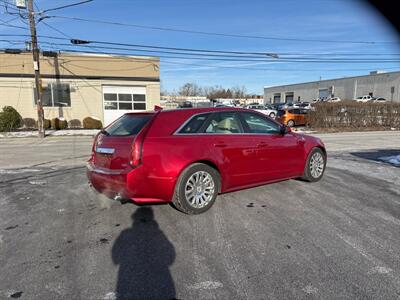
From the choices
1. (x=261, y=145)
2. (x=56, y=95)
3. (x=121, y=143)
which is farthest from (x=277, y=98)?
(x=121, y=143)

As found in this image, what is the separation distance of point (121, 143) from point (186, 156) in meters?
0.91

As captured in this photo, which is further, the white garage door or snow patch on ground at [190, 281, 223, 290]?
the white garage door

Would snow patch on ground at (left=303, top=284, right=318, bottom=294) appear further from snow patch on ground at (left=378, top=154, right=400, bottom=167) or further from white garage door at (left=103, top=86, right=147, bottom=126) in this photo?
white garage door at (left=103, top=86, right=147, bottom=126)

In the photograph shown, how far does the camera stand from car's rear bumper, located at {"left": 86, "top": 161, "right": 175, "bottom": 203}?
4395 mm

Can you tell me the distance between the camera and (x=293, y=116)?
2553 cm

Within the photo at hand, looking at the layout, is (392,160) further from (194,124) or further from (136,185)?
(136,185)

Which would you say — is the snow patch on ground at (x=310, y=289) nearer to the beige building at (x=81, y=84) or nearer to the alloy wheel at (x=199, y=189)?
the alloy wheel at (x=199, y=189)

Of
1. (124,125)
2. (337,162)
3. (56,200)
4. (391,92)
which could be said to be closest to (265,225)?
(124,125)

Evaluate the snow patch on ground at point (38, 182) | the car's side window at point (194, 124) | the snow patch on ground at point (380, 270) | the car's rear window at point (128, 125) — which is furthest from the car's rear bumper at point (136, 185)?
the snow patch on ground at point (38, 182)

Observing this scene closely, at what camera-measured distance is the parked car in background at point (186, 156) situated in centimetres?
446

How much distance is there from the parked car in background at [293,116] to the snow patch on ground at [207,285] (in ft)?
76.6

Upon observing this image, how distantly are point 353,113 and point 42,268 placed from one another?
24.0m

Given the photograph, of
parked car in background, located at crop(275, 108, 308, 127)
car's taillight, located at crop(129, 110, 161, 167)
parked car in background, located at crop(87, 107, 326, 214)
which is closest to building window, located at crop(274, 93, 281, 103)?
parked car in background, located at crop(275, 108, 308, 127)

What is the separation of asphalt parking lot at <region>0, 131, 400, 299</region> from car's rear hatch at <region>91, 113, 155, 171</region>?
788 mm
